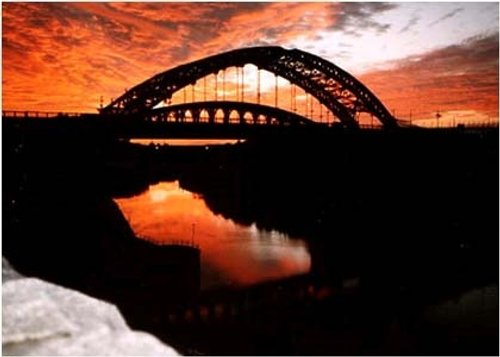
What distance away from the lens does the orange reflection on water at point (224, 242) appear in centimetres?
2694

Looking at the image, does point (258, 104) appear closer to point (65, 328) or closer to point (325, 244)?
point (325, 244)

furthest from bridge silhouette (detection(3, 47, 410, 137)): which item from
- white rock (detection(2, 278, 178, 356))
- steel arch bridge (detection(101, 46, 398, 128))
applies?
white rock (detection(2, 278, 178, 356))

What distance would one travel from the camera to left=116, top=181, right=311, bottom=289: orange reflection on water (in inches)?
1061

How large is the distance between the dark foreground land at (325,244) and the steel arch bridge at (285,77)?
33.6 ft

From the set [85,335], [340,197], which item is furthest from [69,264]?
[340,197]

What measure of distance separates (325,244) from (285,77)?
34.9 meters

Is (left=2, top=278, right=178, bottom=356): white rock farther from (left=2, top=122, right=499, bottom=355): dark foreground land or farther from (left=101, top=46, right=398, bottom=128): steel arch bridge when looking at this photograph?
(left=101, top=46, right=398, bottom=128): steel arch bridge

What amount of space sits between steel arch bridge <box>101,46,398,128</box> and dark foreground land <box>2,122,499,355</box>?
10.2 m

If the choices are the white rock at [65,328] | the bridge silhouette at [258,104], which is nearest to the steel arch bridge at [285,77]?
the bridge silhouette at [258,104]

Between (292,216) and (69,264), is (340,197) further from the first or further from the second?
(69,264)

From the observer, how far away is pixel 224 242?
115ft

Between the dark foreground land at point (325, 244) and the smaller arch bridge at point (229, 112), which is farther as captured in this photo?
the smaller arch bridge at point (229, 112)

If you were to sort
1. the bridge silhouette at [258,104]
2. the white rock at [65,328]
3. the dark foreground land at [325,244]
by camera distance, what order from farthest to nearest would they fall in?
the bridge silhouette at [258,104] < the dark foreground land at [325,244] < the white rock at [65,328]

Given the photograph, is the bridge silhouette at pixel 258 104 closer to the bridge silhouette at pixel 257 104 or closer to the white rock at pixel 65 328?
the bridge silhouette at pixel 257 104
